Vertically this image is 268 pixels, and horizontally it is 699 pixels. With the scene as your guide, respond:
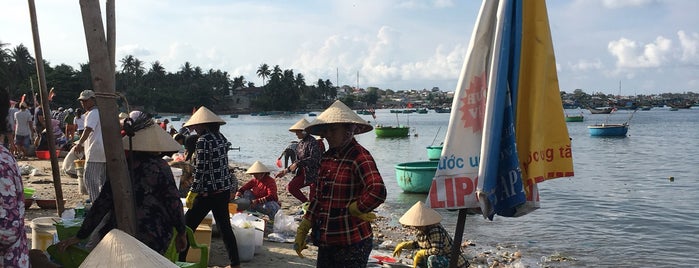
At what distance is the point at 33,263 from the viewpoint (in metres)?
3.56

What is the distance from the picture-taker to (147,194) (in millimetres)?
3760

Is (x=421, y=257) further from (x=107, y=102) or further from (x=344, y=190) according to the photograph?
(x=107, y=102)

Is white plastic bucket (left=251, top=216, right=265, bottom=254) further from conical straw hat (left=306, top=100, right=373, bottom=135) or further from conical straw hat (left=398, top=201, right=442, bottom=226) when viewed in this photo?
conical straw hat (left=306, top=100, right=373, bottom=135)

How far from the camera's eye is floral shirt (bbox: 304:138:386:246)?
3928mm

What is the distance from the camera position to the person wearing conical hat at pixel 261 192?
9844mm

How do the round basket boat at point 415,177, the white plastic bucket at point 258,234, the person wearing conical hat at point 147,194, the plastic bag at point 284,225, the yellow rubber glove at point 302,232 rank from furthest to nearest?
the round basket boat at point 415,177, the plastic bag at point 284,225, the white plastic bucket at point 258,234, the yellow rubber glove at point 302,232, the person wearing conical hat at point 147,194

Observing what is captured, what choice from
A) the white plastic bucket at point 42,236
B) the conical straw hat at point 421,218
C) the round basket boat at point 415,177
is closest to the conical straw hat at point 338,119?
the conical straw hat at point 421,218

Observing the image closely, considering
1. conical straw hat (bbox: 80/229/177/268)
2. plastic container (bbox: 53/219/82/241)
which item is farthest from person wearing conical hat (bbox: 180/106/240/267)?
conical straw hat (bbox: 80/229/177/268)

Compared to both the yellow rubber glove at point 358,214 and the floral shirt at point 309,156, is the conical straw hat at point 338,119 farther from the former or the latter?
the floral shirt at point 309,156

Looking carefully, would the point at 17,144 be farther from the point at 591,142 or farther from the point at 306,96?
the point at 306,96

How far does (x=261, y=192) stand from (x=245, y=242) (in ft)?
11.3

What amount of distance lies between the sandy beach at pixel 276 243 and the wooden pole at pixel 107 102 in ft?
10.7

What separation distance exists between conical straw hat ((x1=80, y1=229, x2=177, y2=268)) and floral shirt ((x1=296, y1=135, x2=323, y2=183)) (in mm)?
6132

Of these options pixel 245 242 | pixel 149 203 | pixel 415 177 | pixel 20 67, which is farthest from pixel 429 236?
pixel 20 67
